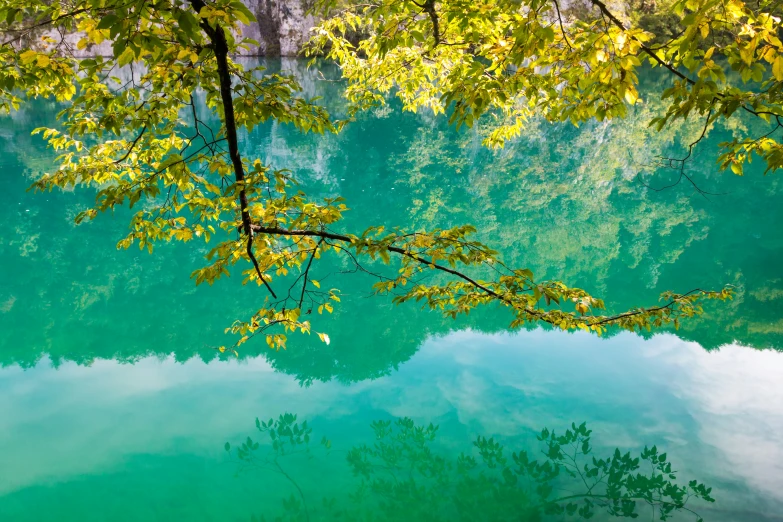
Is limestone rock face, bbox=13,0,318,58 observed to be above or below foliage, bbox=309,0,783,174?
above

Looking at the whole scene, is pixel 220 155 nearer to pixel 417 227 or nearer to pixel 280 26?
pixel 417 227

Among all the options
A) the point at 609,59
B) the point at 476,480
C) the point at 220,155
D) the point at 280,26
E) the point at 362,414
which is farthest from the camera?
the point at 280,26

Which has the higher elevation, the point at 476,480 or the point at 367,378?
the point at 367,378

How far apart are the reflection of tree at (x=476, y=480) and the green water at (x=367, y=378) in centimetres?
4

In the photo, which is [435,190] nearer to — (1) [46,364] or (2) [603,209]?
(2) [603,209]

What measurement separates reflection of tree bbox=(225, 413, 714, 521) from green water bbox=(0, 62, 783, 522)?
0.13 ft

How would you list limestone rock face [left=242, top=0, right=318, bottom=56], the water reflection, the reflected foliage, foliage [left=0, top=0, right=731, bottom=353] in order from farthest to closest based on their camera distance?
limestone rock face [left=242, top=0, right=318, bottom=56]
the reflected foliage
the water reflection
foliage [left=0, top=0, right=731, bottom=353]

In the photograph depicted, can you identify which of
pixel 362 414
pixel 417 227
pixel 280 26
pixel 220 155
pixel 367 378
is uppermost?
pixel 280 26

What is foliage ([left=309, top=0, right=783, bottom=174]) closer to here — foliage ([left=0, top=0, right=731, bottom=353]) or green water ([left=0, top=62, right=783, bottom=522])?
foliage ([left=0, top=0, right=731, bottom=353])

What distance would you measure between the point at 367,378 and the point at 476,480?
2.77 metres

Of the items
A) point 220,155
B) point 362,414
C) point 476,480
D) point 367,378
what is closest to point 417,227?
point 367,378

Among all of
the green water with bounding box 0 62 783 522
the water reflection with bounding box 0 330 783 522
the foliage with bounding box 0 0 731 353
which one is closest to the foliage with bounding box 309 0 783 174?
the foliage with bounding box 0 0 731 353

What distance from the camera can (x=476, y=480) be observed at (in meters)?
6.01

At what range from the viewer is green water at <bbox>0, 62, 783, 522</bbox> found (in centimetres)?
590
